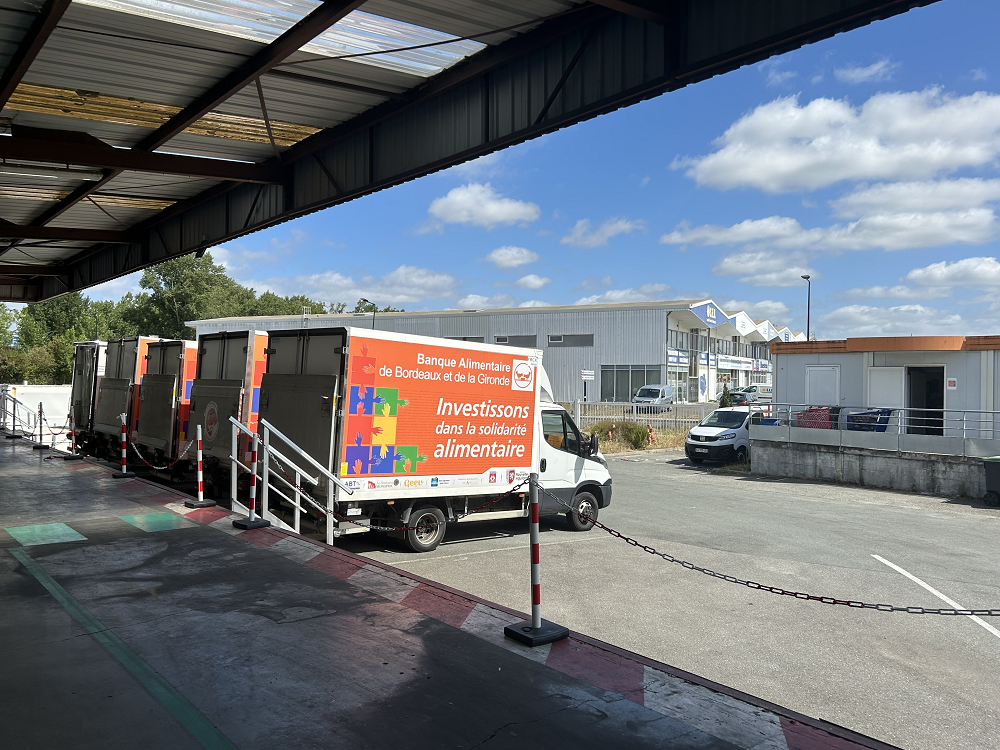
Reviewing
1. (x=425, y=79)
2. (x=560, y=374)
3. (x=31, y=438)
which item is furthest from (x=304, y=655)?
(x=560, y=374)

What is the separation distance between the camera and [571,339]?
53562 mm

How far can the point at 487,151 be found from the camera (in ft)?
31.9

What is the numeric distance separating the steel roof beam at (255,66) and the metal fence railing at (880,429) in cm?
1748

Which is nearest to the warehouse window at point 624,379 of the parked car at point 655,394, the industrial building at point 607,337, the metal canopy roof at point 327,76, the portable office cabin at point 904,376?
the industrial building at point 607,337

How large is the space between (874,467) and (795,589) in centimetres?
1331

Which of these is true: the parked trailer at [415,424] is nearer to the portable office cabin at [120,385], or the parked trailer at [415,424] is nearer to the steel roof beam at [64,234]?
the portable office cabin at [120,385]

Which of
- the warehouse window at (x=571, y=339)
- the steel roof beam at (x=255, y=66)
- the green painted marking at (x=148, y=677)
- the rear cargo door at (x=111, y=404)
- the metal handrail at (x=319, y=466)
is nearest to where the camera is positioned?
the green painted marking at (x=148, y=677)

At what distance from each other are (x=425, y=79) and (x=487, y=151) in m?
1.59

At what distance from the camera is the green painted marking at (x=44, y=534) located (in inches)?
341

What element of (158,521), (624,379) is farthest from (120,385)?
(624,379)

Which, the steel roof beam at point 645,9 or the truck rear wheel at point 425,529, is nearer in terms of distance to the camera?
the steel roof beam at point 645,9

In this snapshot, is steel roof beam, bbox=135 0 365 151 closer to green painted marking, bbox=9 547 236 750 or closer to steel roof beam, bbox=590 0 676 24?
steel roof beam, bbox=590 0 676 24

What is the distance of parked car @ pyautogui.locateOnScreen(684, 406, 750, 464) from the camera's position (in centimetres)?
2486

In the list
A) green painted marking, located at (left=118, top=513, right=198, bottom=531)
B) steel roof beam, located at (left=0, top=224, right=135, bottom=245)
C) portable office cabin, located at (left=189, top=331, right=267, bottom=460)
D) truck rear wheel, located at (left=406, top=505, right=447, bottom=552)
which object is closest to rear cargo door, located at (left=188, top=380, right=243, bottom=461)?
portable office cabin, located at (left=189, top=331, right=267, bottom=460)
